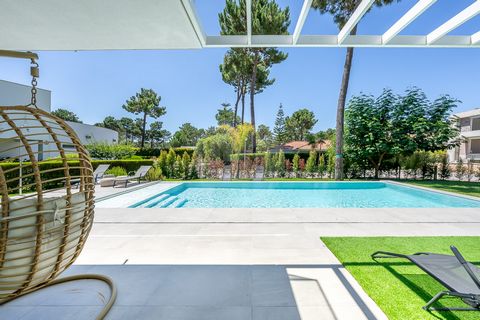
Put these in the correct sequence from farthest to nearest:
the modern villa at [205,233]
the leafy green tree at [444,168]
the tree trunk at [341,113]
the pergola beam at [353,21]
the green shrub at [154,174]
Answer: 1. the leafy green tree at [444,168]
2. the green shrub at [154,174]
3. the tree trunk at [341,113]
4. the pergola beam at [353,21]
5. the modern villa at [205,233]

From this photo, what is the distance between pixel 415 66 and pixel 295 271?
20291mm

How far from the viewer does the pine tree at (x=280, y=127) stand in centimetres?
4981

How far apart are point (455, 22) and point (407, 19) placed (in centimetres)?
57

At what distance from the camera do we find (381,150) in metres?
13.4

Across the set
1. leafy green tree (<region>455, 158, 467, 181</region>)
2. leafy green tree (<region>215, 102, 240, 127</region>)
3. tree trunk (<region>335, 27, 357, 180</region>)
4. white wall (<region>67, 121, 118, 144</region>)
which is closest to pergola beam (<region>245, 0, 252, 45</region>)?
tree trunk (<region>335, 27, 357, 180</region>)

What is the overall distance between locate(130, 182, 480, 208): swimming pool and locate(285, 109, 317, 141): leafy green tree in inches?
1454

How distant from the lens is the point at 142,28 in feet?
9.80

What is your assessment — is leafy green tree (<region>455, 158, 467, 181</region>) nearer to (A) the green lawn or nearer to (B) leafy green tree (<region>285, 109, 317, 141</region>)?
A: (A) the green lawn

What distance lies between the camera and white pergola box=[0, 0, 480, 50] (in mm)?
2557

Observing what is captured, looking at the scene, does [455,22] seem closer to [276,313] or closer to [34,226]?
[276,313]

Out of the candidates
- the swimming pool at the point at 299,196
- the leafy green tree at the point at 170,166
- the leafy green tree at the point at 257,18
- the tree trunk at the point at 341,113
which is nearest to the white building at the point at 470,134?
the tree trunk at the point at 341,113

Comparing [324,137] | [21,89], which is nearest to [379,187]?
[21,89]

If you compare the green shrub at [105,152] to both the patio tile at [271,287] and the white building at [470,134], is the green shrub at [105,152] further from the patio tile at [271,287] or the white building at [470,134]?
the white building at [470,134]

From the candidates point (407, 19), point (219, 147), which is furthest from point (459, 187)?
point (219, 147)
